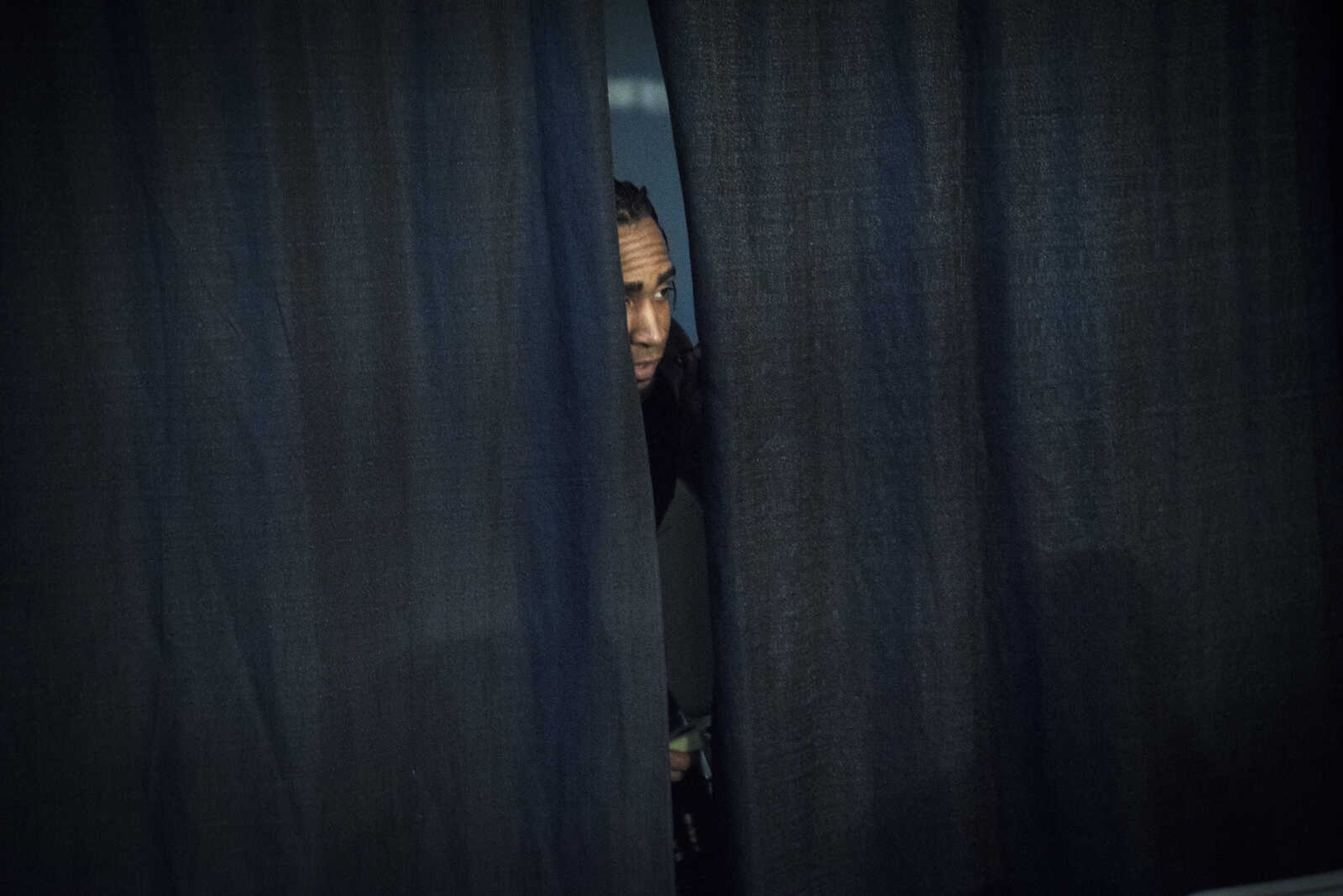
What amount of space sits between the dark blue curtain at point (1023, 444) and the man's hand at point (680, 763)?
1.79ft

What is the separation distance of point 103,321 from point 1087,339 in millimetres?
1688

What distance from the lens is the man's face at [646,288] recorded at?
7.12 ft

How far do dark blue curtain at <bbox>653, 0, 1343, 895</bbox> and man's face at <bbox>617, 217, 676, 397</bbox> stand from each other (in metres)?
0.60

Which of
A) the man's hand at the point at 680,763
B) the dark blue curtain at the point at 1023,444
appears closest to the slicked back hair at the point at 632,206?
the dark blue curtain at the point at 1023,444

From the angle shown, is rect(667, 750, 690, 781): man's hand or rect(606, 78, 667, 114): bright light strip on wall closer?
rect(667, 750, 690, 781): man's hand

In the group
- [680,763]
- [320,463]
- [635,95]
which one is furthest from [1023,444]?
[635,95]

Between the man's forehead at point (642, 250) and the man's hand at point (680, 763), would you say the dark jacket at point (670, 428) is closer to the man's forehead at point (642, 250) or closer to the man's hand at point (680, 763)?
the man's forehead at point (642, 250)

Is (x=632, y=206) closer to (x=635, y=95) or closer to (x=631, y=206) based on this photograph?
(x=631, y=206)

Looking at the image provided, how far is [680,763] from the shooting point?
7.09 ft

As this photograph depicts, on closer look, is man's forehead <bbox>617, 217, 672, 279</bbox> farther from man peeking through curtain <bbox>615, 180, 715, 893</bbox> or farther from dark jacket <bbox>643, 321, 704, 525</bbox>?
dark jacket <bbox>643, 321, 704, 525</bbox>

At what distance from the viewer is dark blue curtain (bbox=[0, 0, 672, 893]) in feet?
4.81

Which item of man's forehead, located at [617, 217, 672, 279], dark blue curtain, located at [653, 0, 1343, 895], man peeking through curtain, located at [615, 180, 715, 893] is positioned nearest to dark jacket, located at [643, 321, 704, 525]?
A: man peeking through curtain, located at [615, 180, 715, 893]

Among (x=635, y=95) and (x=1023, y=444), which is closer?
(x=1023, y=444)

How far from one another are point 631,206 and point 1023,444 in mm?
1104
